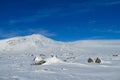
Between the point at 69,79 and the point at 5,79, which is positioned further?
the point at 69,79

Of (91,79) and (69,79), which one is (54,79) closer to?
(69,79)

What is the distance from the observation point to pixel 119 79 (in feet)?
84.5

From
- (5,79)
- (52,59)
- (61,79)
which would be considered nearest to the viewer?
(5,79)

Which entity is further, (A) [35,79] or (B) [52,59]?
(B) [52,59]

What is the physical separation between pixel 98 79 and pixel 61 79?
3969 mm

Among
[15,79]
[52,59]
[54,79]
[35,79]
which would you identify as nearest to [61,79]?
[54,79]

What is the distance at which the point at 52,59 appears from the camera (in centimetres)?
5753

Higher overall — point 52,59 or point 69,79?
point 52,59

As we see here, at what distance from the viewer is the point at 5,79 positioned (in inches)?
938

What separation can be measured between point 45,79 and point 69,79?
2.48 meters

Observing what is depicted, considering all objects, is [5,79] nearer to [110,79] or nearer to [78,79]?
[78,79]

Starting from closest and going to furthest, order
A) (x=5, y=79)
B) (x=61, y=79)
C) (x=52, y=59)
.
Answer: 1. (x=5, y=79)
2. (x=61, y=79)
3. (x=52, y=59)

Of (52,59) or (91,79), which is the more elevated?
(52,59)

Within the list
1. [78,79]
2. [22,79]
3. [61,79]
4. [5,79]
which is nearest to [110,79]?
[78,79]
